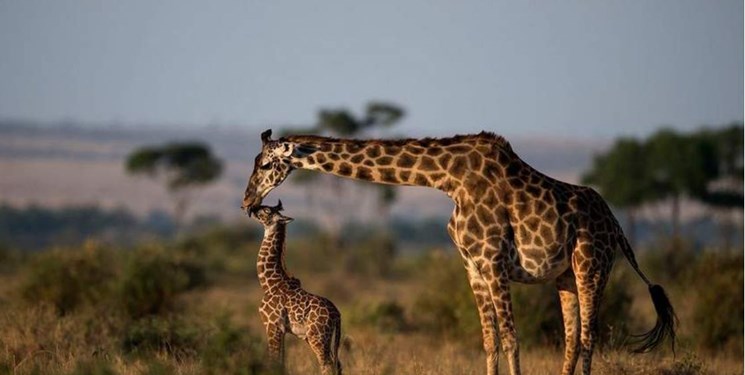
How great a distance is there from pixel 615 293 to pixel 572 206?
770 cm

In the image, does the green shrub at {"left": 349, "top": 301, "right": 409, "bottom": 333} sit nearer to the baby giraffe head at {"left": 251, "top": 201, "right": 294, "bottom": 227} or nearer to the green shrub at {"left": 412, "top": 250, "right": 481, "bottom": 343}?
the green shrub at {"left": 412, "top": 250, "right": 481, "bottom": 343}

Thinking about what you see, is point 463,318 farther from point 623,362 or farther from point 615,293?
point 623,362

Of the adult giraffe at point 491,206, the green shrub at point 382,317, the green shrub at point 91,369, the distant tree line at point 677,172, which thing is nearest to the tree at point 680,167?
the distant tree line at point 677,172

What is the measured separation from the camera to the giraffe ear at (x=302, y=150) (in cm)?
1134

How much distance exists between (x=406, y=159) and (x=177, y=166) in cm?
5693

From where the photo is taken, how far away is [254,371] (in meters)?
10.0

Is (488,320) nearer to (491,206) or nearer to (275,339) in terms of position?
(491,206)

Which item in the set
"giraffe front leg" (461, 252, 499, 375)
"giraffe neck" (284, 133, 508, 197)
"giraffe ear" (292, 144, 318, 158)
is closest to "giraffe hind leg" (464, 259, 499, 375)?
"giraffe front leg" (461, 252, 499, 375)

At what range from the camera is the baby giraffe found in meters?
11.5

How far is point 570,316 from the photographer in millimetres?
11992

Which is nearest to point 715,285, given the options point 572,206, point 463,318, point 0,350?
point 463,318

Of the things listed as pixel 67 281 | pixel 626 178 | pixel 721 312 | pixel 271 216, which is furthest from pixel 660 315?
pixel 626 178

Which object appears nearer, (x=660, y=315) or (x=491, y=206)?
(x=491, y=206)

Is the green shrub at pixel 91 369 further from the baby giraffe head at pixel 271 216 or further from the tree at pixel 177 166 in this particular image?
the tree at pixel 177 166
